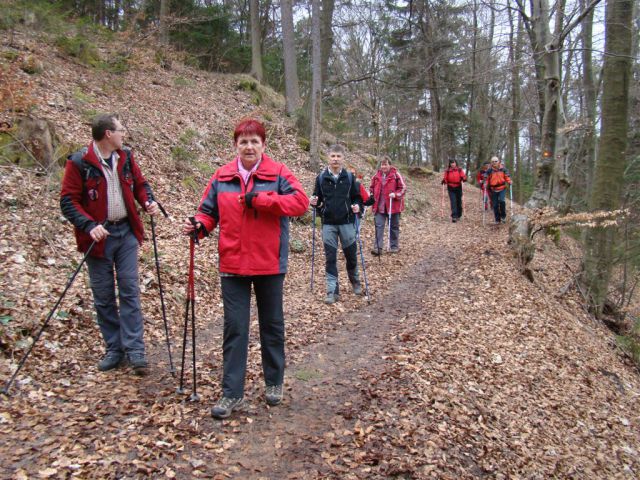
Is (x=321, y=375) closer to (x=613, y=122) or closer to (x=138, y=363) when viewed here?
(x=138, y=363)

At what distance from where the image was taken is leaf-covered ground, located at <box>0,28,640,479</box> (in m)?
3.50

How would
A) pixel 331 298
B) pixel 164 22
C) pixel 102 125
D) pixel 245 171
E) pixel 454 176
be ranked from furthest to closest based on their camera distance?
pixel 454 176, pixel 164 22, pixel 331 298, pixel 102 125, pixel 245 171

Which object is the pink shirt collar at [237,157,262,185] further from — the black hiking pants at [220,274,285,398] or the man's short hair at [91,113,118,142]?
the man's short hair at [91,113,118,142]

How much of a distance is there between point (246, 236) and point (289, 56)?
Result: 50.3 feet

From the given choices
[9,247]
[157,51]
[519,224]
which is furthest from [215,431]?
[157,51]

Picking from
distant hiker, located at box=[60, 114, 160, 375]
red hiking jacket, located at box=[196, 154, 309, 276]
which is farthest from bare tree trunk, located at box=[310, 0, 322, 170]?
red hiking jacket, located at box=[196, 154, 309, 276]

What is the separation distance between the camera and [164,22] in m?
15.9

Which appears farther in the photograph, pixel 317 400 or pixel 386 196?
pixel 386 196

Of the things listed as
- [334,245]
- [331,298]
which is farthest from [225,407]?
[334,245]

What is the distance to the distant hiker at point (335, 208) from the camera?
763cm

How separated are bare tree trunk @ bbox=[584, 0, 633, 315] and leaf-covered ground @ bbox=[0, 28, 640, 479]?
1575 millimetres

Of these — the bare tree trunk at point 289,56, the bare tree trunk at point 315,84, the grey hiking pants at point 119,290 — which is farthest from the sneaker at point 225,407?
the bare tree trunk at point 289,56

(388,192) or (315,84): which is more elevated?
(315,84)

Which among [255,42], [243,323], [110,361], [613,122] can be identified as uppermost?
[255,42]
